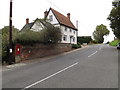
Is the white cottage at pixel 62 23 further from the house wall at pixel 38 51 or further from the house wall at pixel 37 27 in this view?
the house wall at pixel 38 51

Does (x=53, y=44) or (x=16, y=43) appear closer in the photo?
(x=16, y=43)

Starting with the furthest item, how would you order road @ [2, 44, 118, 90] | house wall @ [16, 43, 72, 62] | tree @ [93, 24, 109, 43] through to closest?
tree @ [93, 24, 109, 43] → house wall @ [16, 43, 72, 62] → road @ [2, 44, 118, 90]

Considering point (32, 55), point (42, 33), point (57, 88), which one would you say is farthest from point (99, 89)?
point (42, 33)

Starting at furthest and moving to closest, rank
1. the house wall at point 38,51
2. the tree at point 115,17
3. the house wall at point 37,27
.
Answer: the tree at point 115,17 < the house wall at point 37,27 < the house wall at point 38,51

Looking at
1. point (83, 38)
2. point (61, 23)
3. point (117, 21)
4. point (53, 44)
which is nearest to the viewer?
point (53, 44)

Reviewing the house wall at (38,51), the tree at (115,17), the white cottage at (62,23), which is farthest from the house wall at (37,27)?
the tree at (115,17)

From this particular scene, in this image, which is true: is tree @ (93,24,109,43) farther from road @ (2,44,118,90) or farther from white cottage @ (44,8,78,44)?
road @ (2,44,118,90)

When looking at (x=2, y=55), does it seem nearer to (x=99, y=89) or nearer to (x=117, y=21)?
(x=99, y=89)

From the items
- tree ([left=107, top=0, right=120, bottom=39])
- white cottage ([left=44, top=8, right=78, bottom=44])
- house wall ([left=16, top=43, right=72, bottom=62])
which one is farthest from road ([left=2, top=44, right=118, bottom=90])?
tree ([left=107, top=0, right=120, bottom=39])

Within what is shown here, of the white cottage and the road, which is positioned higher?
the white cottage

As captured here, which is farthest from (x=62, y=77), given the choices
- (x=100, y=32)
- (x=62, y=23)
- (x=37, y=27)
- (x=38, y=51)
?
(x=100, y=32)

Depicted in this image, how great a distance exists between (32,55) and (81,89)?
1436 cm

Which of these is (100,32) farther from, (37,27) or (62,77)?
(62,77)

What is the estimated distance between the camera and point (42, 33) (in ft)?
72.7
